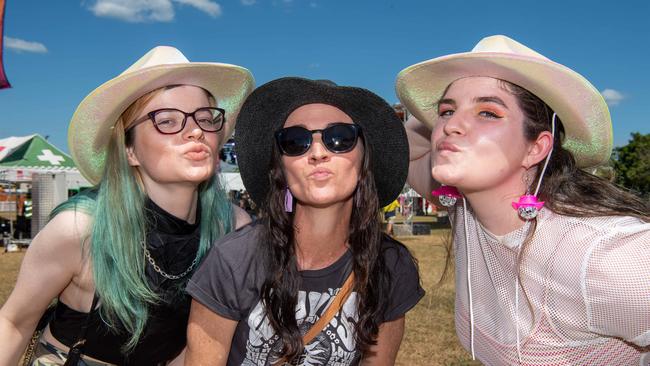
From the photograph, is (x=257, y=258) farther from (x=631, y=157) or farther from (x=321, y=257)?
(x=631, y=157)

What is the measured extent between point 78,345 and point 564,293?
2205mm

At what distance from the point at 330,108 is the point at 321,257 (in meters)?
0.72

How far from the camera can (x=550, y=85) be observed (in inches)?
85.4

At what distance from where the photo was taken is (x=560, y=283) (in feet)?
6.51

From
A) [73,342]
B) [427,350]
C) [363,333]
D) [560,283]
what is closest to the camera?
[560,283]

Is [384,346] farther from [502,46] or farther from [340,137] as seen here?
[502,46]

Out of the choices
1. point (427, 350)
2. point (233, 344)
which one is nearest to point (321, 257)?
point (233, 344)

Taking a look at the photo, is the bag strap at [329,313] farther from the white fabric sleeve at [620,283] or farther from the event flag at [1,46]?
the event flag at [1,46]

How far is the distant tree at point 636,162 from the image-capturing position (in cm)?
3600

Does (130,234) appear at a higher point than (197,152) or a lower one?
lower

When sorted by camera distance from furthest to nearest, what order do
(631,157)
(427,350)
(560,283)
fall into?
(631,157), (427,350), (560,283)

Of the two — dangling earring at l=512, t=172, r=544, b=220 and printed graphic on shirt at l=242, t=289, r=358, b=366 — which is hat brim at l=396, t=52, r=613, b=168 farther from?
printed graphic on shirt at l=242, t=289, r=358, b=366

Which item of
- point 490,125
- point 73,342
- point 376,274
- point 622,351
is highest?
point 490,125

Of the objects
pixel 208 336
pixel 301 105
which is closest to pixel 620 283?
pixel 301 105
